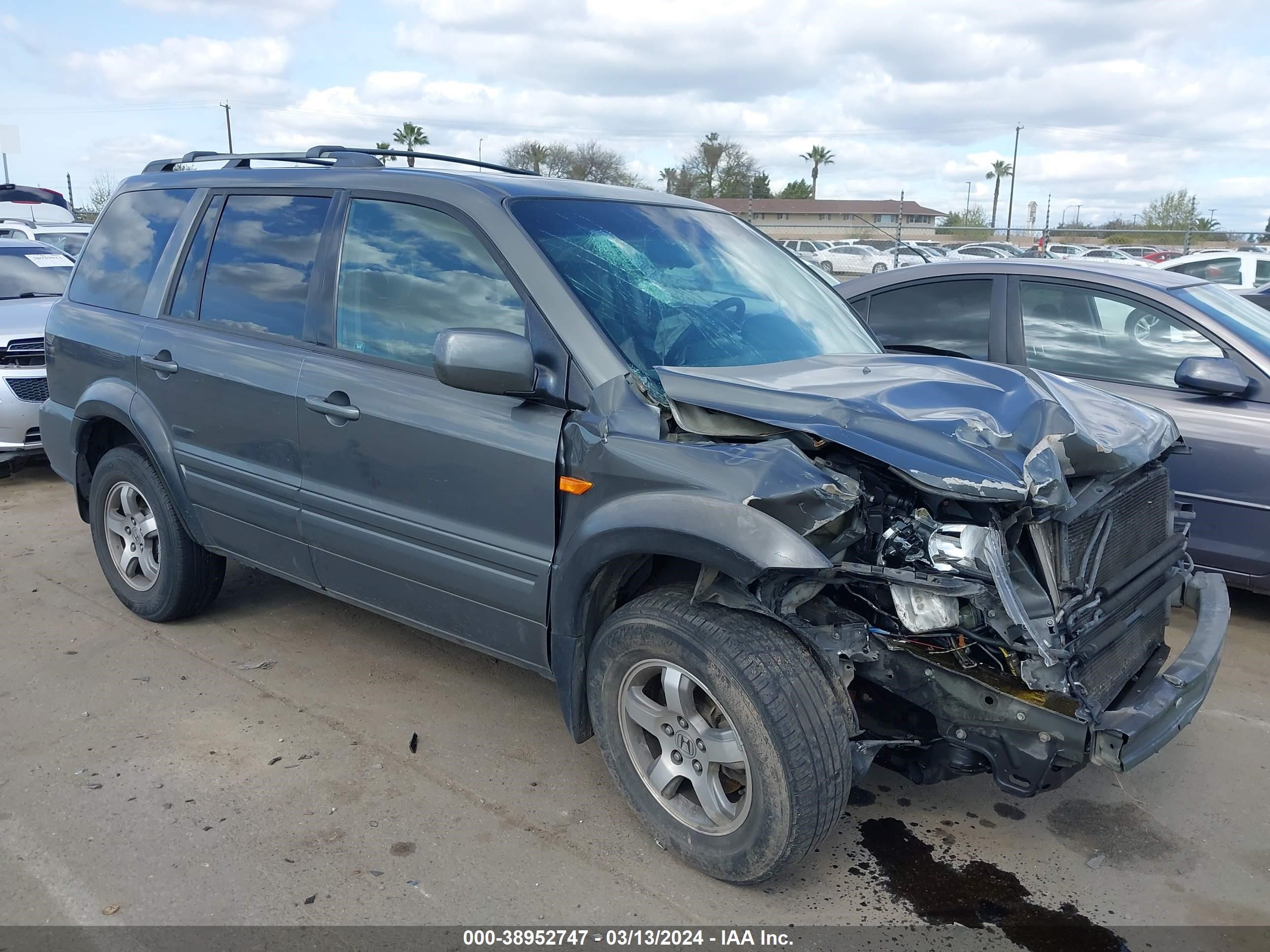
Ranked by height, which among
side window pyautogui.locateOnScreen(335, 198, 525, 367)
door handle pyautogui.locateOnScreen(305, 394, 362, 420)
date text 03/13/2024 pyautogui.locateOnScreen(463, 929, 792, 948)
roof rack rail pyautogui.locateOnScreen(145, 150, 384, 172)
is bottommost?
date text 03/13/2024 pyautogui.locateOnScreen(463, 929, 792, 948)

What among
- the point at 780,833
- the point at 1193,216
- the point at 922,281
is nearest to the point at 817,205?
the point at 1193,216

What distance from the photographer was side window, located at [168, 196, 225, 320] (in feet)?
13.5

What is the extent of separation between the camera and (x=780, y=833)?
8.64ft

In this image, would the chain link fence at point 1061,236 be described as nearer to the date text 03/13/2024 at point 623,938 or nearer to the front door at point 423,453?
the front door at point 423,453

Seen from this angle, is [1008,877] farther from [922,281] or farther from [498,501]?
[922,281]

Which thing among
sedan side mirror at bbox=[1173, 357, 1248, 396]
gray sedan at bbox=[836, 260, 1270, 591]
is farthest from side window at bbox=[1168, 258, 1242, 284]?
sedan side mirror at bbox=[1173, 357, 1248, 396]

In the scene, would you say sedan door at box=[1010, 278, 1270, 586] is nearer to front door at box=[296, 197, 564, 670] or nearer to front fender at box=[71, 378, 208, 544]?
front door at box=[296, 197, 564, 670]

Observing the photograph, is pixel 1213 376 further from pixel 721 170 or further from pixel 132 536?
pixel 721 170

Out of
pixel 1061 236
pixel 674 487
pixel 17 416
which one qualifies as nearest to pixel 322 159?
pixel 674 487

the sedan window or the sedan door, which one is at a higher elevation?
the sedan window

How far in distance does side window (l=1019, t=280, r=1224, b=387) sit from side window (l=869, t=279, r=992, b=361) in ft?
0.73

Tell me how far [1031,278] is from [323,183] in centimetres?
355

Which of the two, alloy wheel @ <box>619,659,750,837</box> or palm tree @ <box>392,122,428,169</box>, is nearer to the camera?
alloy wheel @ <box>619,659,750,837</box>

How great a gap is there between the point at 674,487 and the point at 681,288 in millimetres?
956
